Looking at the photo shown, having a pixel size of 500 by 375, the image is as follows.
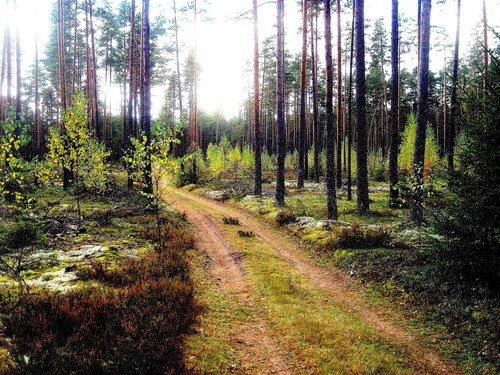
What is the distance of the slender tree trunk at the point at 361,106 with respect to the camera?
49.9 feet

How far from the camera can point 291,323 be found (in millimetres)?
7289

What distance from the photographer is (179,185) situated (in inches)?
1220

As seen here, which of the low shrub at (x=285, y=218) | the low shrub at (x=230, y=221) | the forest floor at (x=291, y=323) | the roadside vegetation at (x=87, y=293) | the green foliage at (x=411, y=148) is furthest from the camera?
the green foliage at (x=411, y=148)

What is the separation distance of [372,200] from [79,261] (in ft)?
51.7

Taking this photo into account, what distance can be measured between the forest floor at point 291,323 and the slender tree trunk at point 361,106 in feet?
18.6

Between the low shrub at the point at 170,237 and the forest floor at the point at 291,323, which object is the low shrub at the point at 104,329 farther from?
the low shrub at the point at 170,237

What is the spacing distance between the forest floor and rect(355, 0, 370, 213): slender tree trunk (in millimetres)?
5655

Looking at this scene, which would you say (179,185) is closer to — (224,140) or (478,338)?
(224,140)

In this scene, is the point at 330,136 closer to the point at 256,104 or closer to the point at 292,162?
the point at 256,104

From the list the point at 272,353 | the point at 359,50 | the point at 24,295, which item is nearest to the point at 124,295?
the point at 24,295

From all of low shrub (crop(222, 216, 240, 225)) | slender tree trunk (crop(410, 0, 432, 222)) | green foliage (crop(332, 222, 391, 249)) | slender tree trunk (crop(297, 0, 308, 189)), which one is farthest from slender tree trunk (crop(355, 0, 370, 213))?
slender tree trunk (crop(297, 0, 308, 189))

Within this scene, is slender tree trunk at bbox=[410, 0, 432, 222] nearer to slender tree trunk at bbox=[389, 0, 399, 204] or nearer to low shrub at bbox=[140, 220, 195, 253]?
slender tree trunk at bbox=[389, 0, 399, 204]

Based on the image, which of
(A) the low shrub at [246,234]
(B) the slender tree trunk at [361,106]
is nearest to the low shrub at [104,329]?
(A) the low shrub at [246,234]

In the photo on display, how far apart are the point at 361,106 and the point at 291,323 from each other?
37.8 ft
